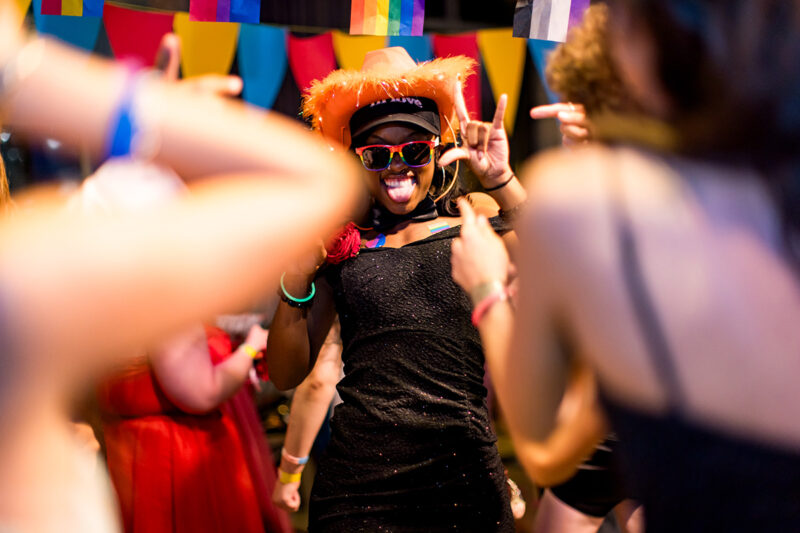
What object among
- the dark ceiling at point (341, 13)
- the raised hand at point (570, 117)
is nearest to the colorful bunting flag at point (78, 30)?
the dark ceiling at point (341, 13)

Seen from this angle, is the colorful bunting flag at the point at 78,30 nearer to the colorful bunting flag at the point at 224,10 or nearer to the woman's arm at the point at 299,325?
the colorful bunting flag at the point at 224,10

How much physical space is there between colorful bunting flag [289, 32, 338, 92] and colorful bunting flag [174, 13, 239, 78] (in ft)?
1.37

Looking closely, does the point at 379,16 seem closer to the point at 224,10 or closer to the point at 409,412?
the point at 224,10

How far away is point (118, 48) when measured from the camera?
3865mm

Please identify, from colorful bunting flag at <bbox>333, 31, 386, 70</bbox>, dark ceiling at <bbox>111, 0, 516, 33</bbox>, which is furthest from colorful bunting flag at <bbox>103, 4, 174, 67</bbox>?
colorful bunting flag at <bbox>333, 31, 386, 70</bbox>

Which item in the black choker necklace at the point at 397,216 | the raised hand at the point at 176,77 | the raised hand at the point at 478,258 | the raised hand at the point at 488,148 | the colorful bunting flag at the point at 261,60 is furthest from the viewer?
the colorful bunting flag at the point at 261,60

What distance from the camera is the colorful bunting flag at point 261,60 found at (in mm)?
4465

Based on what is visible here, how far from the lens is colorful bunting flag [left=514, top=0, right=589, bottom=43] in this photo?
8.67ft

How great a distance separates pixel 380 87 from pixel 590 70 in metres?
1.06

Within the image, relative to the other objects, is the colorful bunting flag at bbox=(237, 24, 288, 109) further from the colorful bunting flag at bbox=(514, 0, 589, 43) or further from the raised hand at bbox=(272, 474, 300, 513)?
the raised hand at bbox=(272, 474, 300, 513)

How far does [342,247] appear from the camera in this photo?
199 cm

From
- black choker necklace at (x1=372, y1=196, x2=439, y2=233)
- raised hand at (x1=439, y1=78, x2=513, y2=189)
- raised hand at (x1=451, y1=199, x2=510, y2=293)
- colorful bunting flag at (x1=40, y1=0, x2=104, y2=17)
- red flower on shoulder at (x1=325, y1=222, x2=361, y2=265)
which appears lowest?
red flower on shoulder at (x1=325, y1=222, x2=361, y2=265)

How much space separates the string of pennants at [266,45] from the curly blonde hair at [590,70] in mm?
2846

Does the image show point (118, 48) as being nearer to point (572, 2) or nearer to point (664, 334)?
point (572, 2)
